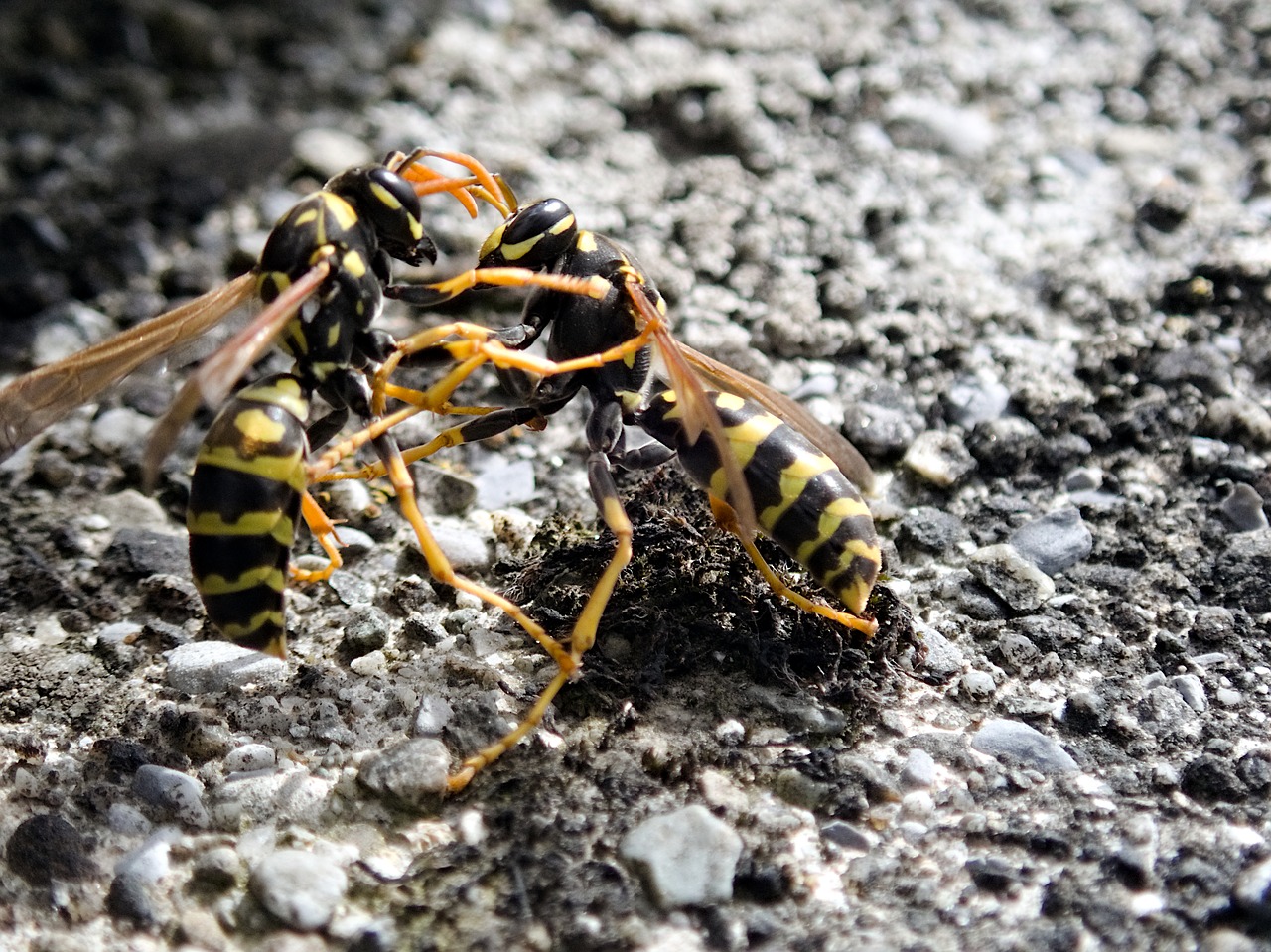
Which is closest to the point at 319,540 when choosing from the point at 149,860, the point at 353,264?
the point at 353,264

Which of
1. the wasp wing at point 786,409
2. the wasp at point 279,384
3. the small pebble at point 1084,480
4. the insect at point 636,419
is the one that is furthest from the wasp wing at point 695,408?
the small pebble at point 1084,480

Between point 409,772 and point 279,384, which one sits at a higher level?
point 279,384

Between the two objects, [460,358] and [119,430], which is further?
[119,430]

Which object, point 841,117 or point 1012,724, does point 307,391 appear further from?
point 841,117

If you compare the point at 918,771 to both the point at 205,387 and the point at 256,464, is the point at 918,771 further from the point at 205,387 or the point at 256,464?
the point at 205,387

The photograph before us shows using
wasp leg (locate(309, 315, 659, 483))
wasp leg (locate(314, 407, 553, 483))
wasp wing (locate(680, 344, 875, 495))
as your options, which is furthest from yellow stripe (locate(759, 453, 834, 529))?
wasp leg (locate(314, 407, 553, 483))

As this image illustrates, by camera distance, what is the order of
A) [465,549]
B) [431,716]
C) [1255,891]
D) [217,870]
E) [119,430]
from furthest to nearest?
[119,430], [465,549], [431,716], [217,870], [1255,891]

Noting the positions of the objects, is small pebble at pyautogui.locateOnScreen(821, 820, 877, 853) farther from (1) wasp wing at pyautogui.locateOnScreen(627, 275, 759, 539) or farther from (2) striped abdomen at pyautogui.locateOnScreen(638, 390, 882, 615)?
(1) wasp wing at pyautogui.locateOnScreen(627, 275, 759, 539)

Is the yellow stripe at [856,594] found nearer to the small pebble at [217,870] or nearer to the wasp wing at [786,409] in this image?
the wasp wing at [786,409]
